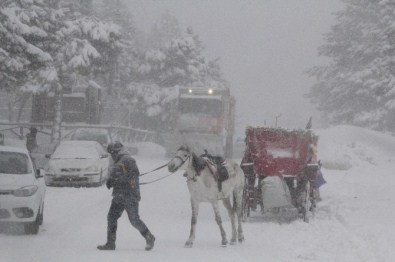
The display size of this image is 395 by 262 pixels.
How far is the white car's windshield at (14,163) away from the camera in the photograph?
1236 cm

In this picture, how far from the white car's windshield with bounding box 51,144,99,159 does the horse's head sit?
10.7m

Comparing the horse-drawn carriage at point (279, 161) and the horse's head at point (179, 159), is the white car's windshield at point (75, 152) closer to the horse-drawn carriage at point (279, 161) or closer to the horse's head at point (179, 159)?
the horse-drawn carriage at point (279, 161)

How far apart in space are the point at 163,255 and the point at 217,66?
175 feet

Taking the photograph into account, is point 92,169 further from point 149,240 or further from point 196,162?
point 149,240

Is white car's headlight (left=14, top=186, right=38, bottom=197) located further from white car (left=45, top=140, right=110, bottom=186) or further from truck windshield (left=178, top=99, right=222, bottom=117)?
truck windshield (left=178, top=99, right=222, bottom=117)

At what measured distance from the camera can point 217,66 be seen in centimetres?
6234

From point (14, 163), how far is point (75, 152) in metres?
8.28

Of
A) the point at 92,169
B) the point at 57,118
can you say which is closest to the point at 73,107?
the point at 57,118

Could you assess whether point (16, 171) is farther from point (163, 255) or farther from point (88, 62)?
point (88, 62)

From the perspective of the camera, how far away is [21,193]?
37.5 ft

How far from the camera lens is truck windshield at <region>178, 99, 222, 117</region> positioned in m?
33.3

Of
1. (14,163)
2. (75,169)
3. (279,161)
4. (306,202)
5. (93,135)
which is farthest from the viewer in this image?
(93,135)

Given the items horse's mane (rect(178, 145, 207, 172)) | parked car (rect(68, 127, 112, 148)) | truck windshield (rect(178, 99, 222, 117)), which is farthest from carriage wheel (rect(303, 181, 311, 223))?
truck windshield (rect(178, 99, 222, 117))

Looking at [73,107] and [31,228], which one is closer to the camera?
[31,228]
